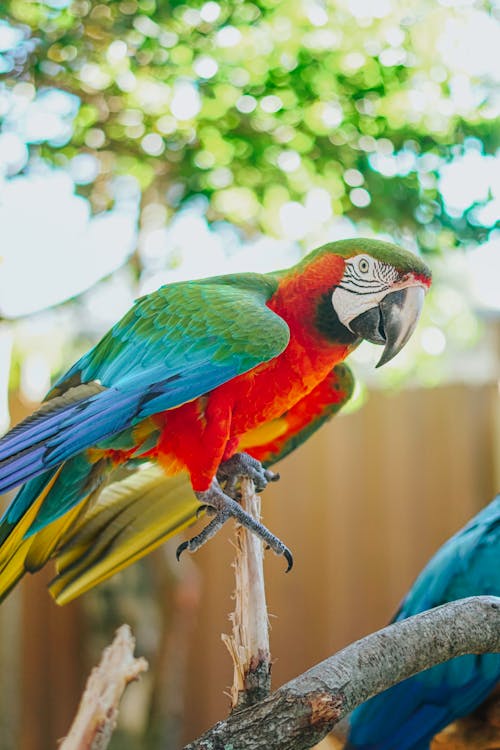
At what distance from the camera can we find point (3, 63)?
5.39 ft

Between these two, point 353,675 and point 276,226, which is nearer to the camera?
point 353,675

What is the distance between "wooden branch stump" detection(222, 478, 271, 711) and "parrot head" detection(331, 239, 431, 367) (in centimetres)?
29

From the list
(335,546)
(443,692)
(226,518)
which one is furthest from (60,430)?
(335,546)

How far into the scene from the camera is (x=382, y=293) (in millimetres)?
1013

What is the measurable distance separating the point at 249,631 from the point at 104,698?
375mm

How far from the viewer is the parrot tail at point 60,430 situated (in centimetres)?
86

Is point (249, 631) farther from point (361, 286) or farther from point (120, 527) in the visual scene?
point (361, 286)

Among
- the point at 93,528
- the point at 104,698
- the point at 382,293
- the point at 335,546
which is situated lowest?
the point at 335,546

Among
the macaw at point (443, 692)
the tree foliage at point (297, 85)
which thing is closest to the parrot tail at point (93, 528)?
the macaw at point (443, 692)

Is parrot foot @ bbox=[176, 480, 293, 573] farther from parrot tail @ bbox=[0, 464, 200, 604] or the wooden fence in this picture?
the wooden fence

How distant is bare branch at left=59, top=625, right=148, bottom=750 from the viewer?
1210mm

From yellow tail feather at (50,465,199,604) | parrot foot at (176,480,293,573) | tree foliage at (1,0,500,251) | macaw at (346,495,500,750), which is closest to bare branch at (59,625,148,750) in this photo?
yellow tail feather at (50,465,199,604)

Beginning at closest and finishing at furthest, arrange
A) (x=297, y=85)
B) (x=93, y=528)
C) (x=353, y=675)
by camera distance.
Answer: (x=353, y=675) < (x=93, y=528) < (x=297, y=85)

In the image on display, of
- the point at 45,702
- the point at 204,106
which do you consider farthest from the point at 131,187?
the point at 45,702
